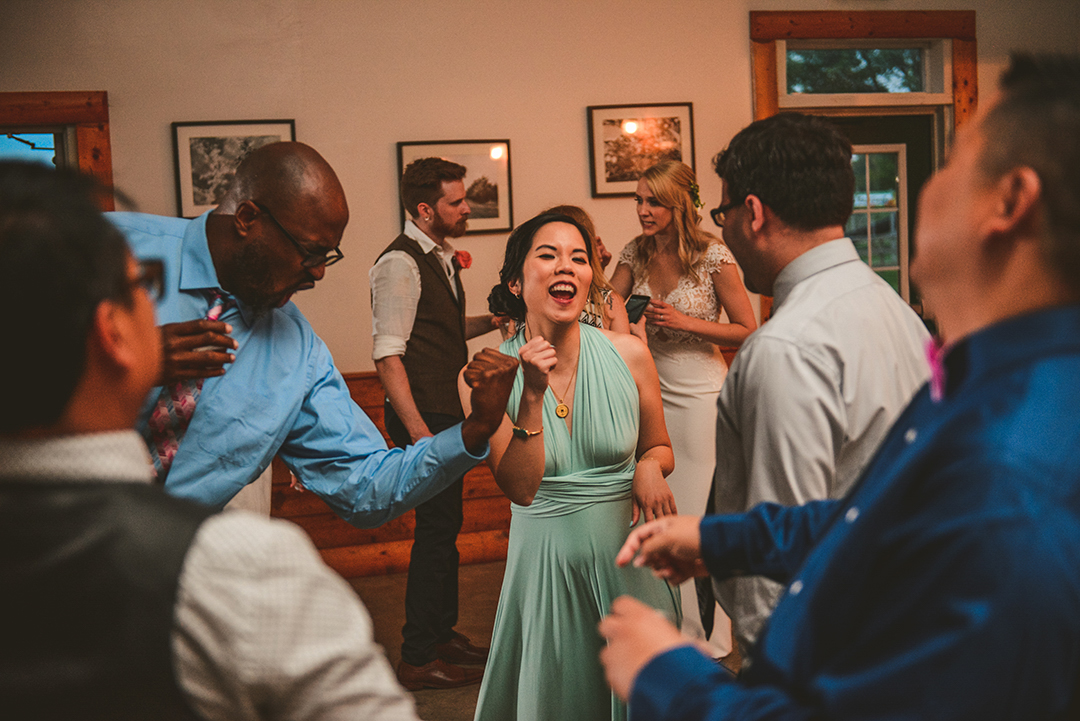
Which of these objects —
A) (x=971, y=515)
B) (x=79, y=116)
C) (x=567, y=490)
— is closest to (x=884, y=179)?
(x=567, y=490)

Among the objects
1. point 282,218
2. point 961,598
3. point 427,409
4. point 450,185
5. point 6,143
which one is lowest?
point 427,409

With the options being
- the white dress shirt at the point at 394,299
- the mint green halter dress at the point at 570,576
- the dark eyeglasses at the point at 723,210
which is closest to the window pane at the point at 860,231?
the white dress shirt at the point at 394,299

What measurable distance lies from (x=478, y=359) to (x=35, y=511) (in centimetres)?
108

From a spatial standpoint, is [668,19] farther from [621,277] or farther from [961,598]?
[961,598]

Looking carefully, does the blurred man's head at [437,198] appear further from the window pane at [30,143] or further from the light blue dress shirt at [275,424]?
the window pane at [30,143]

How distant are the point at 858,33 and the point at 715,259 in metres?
2.76

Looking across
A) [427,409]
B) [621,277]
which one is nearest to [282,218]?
[427,409]

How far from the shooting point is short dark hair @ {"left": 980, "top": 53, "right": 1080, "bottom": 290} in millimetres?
713

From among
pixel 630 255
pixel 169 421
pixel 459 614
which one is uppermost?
pixel 630 255

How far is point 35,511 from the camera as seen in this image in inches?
29.0

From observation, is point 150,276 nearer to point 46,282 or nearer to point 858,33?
point 46,282

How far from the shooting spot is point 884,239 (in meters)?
6.09

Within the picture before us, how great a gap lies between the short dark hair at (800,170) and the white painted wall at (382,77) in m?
3.56

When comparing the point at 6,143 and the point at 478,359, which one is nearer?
the point at 478,359
